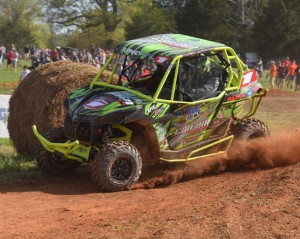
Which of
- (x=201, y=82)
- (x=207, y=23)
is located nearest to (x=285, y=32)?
(x=207, y=23)

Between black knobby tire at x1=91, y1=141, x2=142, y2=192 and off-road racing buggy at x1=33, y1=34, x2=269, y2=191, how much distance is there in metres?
0.01

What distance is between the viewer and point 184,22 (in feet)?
156

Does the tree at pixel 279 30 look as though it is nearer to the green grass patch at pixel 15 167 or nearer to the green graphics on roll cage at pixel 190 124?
Result: the green grass patch at pixel 15 167

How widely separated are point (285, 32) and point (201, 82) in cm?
4114

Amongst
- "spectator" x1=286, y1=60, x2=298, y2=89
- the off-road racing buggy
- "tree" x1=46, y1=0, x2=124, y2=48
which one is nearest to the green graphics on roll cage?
the off-road racing buggy

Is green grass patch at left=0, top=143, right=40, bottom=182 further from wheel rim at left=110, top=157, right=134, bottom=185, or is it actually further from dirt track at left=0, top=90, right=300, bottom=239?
wheel rim at left=110, top=157, right=134, bottom=185

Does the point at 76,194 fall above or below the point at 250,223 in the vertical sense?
below

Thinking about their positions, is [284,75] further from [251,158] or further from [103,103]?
[103,103]

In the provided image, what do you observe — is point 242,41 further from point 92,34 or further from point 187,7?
point 92,34

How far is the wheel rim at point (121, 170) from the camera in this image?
7.53m

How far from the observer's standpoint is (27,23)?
68062 mm

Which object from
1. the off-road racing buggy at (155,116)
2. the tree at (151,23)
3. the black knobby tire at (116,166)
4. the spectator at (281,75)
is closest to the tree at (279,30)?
the tree at (151,23)

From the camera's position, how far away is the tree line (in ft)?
155

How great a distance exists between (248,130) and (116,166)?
2670 millimetres
